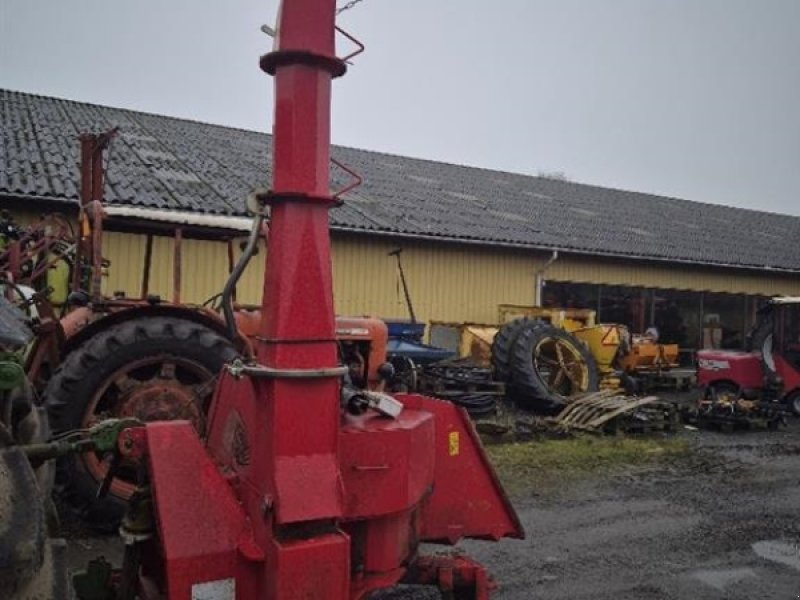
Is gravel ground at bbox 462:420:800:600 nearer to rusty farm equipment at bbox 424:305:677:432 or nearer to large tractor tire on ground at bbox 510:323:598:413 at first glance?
rusty farm equipment at bbox 424:305:677:432

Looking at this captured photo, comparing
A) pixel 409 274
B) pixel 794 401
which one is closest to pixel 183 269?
pixel 409 274

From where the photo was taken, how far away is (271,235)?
2.53m

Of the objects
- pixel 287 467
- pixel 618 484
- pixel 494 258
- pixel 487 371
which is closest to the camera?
pixel 287 467

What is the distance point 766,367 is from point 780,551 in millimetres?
7759

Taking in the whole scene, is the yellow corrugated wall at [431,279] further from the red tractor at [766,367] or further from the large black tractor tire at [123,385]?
the large black tractor tire at [123,385]

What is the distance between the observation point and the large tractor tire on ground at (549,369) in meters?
10.2

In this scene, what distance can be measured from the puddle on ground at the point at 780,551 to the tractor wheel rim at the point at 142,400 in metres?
4.02

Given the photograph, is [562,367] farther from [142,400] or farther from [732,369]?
[142,400]

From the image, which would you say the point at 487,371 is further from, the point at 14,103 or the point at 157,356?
the point at 14,103

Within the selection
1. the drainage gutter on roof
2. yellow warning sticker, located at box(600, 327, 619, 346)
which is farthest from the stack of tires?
the drainage gutter on roof

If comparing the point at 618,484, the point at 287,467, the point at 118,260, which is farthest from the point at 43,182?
the point at 287,467

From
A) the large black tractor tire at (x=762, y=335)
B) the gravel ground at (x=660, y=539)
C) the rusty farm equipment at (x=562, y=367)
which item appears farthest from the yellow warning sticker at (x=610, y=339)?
the gravel ground at (x=660, y=539)

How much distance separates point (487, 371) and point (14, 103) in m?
11.6

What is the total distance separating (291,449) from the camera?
2441 millimetres
